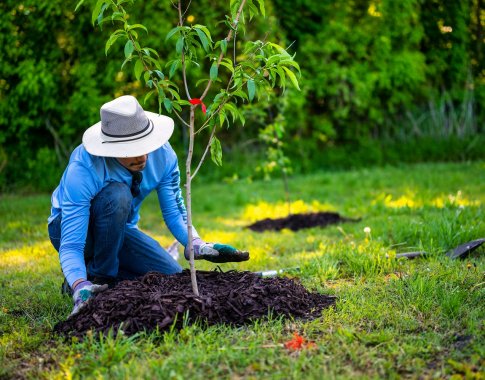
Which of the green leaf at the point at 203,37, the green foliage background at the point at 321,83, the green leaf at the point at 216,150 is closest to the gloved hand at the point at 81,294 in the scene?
the green leaf at the point at 216,150

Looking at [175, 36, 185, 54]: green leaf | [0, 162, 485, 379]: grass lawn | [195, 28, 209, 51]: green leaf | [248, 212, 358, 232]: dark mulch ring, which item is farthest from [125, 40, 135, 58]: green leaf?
[248, 212, 358, 232]: dark mulch ring

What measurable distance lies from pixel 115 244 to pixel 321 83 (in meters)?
6.68

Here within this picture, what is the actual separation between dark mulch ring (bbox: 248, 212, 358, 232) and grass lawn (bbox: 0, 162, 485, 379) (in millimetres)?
208

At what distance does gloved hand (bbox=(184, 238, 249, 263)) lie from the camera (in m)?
3.28

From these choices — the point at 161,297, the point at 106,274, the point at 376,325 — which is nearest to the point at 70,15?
the point at 106,274

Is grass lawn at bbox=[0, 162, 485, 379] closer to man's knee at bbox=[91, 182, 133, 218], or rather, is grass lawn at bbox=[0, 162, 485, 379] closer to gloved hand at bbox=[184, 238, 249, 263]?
gloved hand at bbox=[184, 238, 249, 263]

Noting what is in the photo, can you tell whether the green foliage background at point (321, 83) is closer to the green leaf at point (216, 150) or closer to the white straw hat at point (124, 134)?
the white straw hat at point (124, 134)

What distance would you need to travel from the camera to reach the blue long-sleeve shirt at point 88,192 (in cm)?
313

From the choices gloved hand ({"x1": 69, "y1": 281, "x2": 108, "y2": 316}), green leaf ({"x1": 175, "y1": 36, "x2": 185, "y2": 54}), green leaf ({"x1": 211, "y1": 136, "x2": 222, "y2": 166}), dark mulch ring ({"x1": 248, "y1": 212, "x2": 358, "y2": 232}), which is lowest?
dark mulch ring ({"x1": 248, "y1": 212, "x2": 358, "y2": 232})

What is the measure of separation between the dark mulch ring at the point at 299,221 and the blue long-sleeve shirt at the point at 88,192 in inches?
93.4

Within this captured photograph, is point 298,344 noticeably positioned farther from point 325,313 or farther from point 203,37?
point 203,37

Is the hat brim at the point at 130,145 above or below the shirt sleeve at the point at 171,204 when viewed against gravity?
above

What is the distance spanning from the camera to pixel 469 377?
7.75ft

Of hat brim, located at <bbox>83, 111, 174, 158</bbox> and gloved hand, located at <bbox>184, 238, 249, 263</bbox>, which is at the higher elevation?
hat brim, located at <bbox>83, 111, 174, 158</bbox>
